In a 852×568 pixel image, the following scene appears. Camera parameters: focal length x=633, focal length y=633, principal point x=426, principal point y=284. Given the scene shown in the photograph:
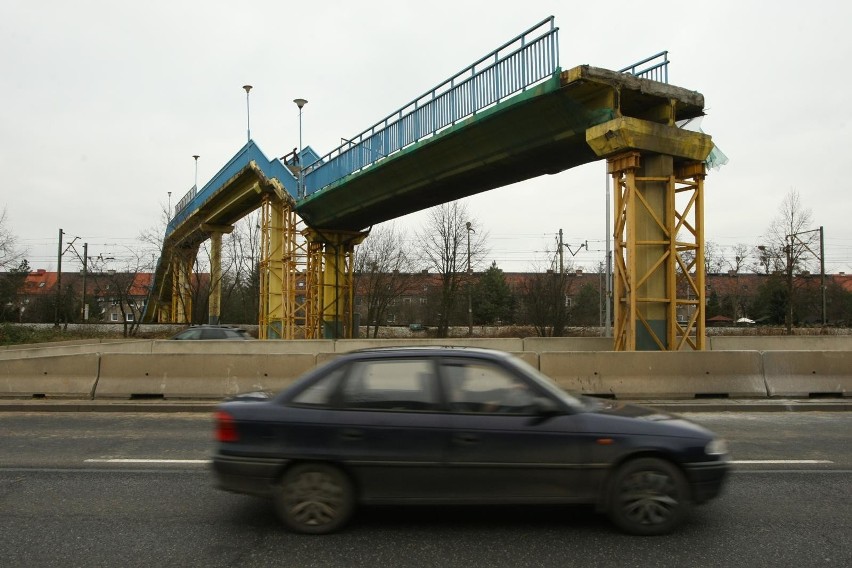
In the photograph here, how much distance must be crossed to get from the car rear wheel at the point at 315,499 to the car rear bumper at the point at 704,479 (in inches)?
95.8

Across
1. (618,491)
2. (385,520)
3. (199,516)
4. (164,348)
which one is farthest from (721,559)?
(164,348)

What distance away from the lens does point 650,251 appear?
557 inches

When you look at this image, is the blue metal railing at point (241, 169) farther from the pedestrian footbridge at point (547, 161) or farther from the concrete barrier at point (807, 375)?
the concrete barrier at point (807, 375)

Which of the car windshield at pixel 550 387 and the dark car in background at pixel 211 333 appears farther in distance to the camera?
the dark car in background at pixel 211 333

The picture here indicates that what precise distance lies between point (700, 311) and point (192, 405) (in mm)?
10907

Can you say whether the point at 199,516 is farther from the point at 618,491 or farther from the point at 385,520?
the point at 618,491

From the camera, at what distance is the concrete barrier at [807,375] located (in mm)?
11539

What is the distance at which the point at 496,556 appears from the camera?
164 inches

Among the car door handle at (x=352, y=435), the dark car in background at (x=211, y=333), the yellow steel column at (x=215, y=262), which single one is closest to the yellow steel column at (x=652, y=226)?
the car door handle at (x=352, y=435)

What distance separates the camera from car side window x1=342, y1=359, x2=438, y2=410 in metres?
4.66

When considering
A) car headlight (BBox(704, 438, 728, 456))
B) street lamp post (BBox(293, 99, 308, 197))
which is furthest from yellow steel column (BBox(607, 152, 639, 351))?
street lamp post (BBox(293, 99, 308, 197))

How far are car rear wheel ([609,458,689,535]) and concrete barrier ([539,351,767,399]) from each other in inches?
279

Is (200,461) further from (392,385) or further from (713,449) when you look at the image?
(713,449)

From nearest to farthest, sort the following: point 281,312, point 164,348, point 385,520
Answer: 1. point 385,520
2. point 164,348
3. point 281,312
